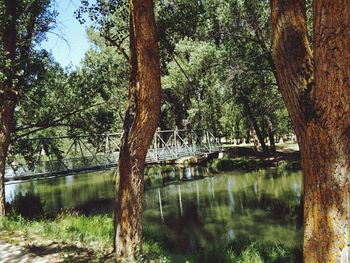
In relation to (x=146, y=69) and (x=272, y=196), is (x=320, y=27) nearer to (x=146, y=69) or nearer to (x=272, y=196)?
(x=146, y=69)

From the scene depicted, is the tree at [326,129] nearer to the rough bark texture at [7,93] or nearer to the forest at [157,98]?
the forest at [157,98]

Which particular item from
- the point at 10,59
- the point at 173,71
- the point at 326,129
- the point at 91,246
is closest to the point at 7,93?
the point at 10,59

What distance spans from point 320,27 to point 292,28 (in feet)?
1.02

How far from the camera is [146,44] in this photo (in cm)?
472

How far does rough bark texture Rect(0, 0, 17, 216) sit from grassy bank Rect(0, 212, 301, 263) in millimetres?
1423

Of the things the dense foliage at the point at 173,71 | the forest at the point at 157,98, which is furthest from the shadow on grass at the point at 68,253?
the dense foliage at the point at 173,71

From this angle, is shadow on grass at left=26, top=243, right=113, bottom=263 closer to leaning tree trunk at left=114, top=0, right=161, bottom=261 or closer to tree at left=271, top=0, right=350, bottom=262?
leaning tree trunk at left=114, top=0, right=161, bottom=261

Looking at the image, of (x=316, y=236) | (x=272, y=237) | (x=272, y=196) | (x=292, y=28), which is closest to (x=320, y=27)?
(x=292, y=28)

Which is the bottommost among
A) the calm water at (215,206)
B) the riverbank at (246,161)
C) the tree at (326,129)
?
the calm water at (215,206)

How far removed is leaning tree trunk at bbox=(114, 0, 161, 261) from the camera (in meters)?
4.71

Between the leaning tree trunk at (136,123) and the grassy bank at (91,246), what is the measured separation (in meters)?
0.45

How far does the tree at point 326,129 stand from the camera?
274 cm

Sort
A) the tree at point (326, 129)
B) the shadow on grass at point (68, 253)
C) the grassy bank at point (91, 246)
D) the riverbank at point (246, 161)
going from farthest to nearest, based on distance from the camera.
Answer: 1. the riverbank at point (246, 161)
2. the grassy bank at point (91, 246)
3. the shadow on grass at point (68, 253)
4. the tree at point (326, 129)

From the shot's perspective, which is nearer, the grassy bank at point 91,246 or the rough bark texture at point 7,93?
the grassy bank at point 91,246
